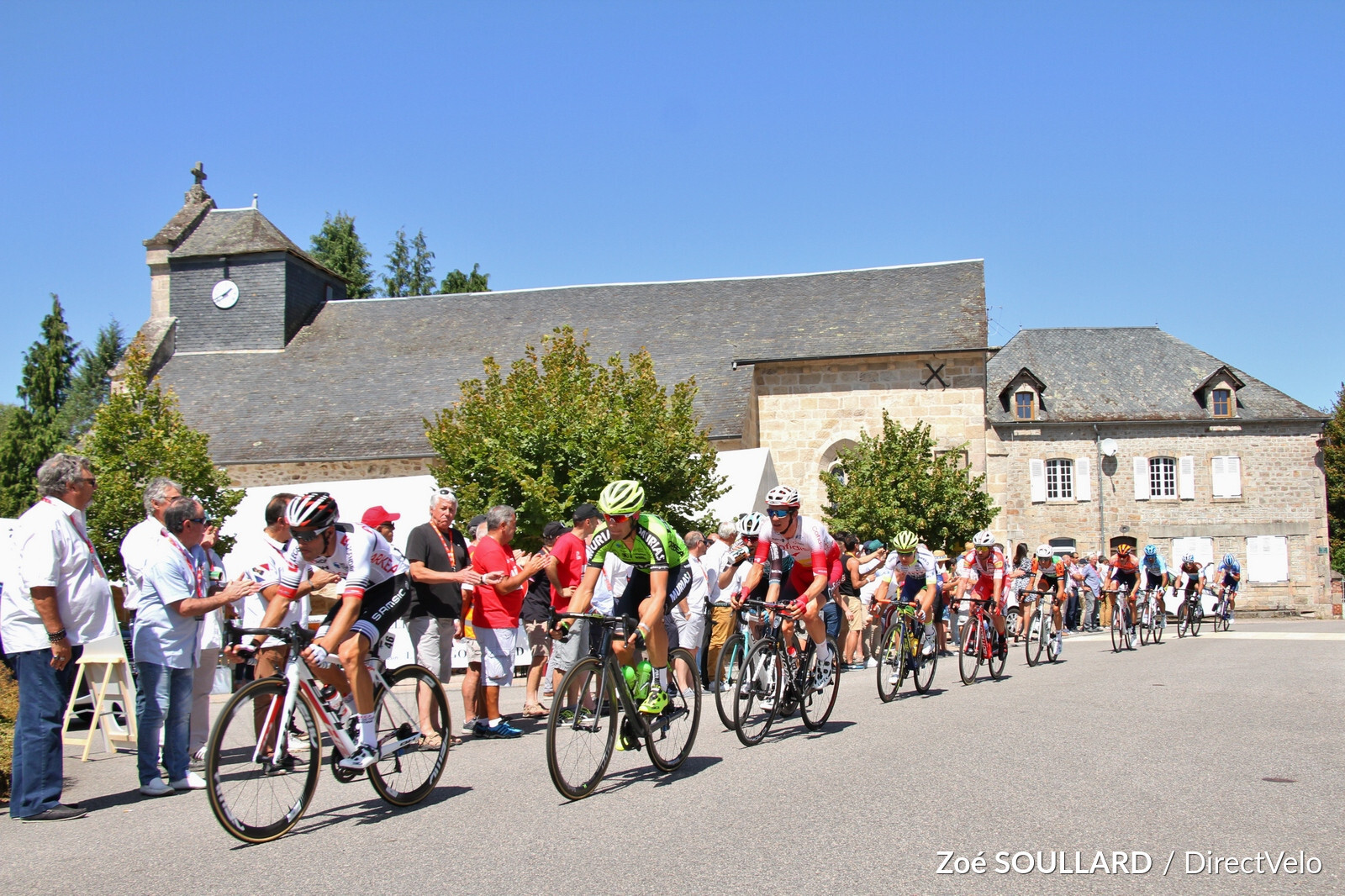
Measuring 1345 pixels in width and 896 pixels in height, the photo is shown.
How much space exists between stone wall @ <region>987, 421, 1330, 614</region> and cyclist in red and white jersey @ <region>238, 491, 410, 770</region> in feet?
124

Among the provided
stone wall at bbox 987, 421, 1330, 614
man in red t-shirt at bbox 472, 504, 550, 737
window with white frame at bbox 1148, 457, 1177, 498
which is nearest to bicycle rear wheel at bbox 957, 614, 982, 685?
man in red t-shirt at bbox 472, 504, 550, 737

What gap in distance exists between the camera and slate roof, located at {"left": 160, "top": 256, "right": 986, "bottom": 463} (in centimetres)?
3128

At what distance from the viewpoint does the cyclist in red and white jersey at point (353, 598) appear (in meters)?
5.42

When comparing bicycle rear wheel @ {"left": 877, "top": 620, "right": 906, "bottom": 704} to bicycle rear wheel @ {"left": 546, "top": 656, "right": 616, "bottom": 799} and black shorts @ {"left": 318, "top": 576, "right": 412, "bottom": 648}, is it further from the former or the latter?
black shorts @ {"left": 318, "top": 576, "right": 412, "bottom": 648}

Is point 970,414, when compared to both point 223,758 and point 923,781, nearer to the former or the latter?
point 923,781

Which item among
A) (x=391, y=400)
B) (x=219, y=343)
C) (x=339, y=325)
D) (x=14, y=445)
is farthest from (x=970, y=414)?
(x=14, y=445)

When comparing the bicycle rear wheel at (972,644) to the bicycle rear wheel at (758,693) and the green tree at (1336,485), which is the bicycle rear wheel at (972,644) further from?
the green tree at (1336,485)

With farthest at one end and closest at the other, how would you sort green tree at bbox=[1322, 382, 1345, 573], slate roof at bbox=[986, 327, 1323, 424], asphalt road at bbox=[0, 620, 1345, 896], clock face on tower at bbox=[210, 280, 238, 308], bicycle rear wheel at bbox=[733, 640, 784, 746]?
green tree at bbox=[1322, 382, 1345, 573]
slate roof at bbox=[986, 327, 1323, 424]
clock face on tower at bbox=[210, 280, 238, 308]
bicycle rear wheel at bbox=[733, 640, 784, 746]
asphalt road at bbox=[0, 620, 1345, 896]

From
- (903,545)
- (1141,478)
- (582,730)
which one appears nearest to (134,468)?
(903,545)

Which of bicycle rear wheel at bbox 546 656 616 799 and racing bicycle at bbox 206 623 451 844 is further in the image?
bicycle rear wheel at bbox 546 656 616 799

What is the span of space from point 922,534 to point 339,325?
2171cm

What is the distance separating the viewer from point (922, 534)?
27.4 m

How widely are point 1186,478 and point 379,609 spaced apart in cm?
4194

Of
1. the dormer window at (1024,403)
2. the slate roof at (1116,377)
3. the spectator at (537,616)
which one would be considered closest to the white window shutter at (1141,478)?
the slate roof at (1116,377)
